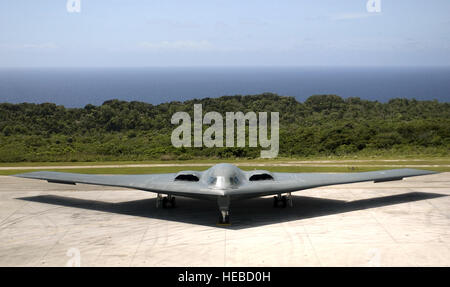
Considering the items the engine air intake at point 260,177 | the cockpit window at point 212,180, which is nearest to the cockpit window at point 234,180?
the cockpit window at point 212,180

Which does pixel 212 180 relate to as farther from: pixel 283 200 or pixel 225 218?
pixel 283 200

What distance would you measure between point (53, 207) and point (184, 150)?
25124mm

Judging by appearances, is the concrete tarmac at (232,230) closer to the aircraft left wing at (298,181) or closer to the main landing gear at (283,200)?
the main landing gear at (283,200)

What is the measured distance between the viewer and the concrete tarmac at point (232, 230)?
15.6 metres

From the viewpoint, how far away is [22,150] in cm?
4566

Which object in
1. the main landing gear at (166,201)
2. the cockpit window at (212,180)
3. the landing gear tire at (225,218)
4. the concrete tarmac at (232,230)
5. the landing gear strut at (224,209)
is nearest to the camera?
the concrete tarmac at (232,230)

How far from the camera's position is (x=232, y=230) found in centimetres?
1864

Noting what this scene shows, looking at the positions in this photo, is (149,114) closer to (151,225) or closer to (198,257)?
(151,225)

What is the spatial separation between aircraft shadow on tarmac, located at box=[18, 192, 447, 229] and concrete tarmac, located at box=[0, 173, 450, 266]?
0.14 ft

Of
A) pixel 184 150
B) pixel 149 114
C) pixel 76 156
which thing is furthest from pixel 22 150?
pixel 149 114

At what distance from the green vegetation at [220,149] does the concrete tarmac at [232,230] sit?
1745 centimetres

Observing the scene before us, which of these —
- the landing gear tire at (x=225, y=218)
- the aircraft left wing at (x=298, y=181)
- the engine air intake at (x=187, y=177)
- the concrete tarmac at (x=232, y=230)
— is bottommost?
the concrete tarmac at (x=232, y=230)

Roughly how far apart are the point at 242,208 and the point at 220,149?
25304mm

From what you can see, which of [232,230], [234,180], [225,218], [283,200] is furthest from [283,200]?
[232,230]
